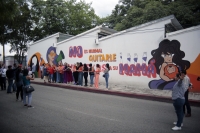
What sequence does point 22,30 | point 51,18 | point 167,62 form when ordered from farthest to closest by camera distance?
point 51,18 < point 22,30 < point 167,62

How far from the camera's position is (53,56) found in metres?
18.4

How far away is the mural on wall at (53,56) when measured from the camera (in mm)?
17719

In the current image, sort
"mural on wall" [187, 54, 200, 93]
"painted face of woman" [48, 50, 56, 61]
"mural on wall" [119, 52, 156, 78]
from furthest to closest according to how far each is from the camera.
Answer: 1. "painted face of woman" [48, 50, 56, 61]
2. "mural on wall" [119, 52, 156, 78]
3. "mural on wall" [187, 54, 200, 93]

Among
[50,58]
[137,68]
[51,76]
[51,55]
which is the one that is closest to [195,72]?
[137,68]

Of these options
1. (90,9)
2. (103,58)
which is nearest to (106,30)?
(103,58)

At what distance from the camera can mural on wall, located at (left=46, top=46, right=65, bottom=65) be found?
17719mm

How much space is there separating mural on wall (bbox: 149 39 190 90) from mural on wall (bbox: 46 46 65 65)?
9.82 meters

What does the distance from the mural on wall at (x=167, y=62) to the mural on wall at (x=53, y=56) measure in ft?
32.2

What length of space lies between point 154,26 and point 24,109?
9835 mm

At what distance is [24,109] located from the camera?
274 inches

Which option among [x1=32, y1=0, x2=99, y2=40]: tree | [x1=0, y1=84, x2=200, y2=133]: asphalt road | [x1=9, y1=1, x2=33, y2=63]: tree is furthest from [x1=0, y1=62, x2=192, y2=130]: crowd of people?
[x1=32, y1=0, x2=99, y2=40]: tree

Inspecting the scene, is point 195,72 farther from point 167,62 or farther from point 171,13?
point 171,13

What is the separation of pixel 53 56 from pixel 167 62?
39.6 feet

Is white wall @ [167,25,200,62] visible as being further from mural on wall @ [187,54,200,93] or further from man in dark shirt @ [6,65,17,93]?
man in dark shirt @ [6,65,17,93]
